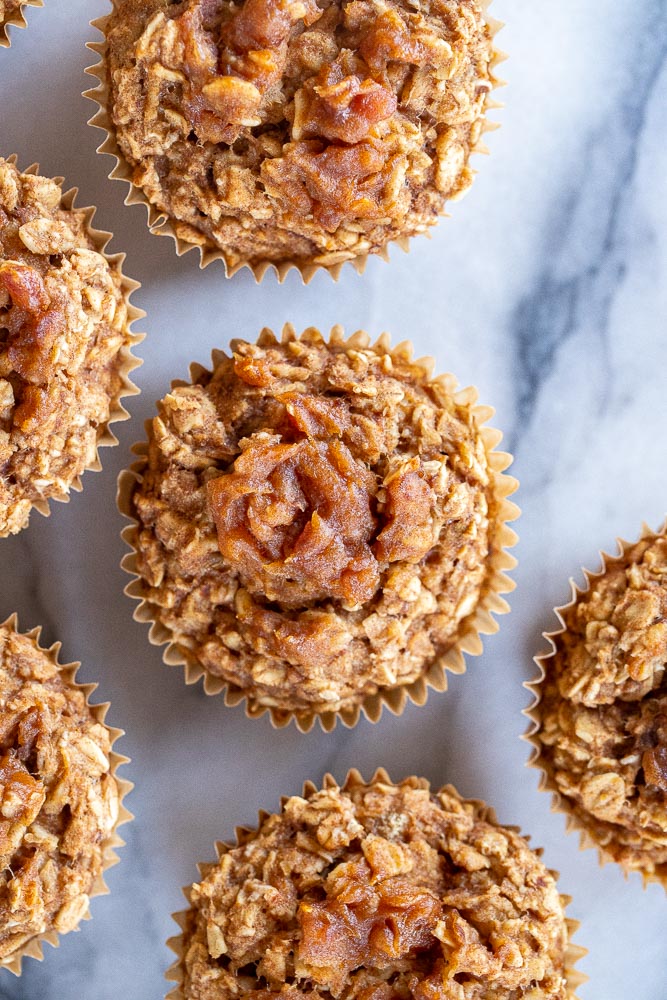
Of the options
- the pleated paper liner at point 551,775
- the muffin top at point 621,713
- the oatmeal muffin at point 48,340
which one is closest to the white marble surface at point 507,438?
the pleated paper liner at point 551,775

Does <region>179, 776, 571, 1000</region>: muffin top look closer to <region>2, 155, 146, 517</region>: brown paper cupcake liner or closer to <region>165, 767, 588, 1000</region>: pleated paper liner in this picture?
<region>165, 767, 588, 1000</region>: pleated paper liner

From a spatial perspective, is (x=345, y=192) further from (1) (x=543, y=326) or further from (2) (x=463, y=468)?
(1) (x=543, y=326)

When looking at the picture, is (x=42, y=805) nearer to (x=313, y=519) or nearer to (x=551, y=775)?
(x=313, y=519)

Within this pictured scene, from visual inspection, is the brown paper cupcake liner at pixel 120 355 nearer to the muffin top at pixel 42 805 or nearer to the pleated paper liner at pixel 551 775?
the muffin top at pixel 42 805

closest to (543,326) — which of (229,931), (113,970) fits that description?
(229,931)

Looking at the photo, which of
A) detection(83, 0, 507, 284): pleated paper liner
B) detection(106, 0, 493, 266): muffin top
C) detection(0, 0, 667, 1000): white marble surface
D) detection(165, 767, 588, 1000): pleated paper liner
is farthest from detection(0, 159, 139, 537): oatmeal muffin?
detection(165, 767, 588, 1000): pleated paper liner

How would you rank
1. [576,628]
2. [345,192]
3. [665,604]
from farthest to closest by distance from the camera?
[576,628] → [665,604] → [345,192]

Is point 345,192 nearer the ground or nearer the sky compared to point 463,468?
nearer the sky

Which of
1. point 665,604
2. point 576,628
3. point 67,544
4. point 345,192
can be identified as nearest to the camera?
point 345,192
